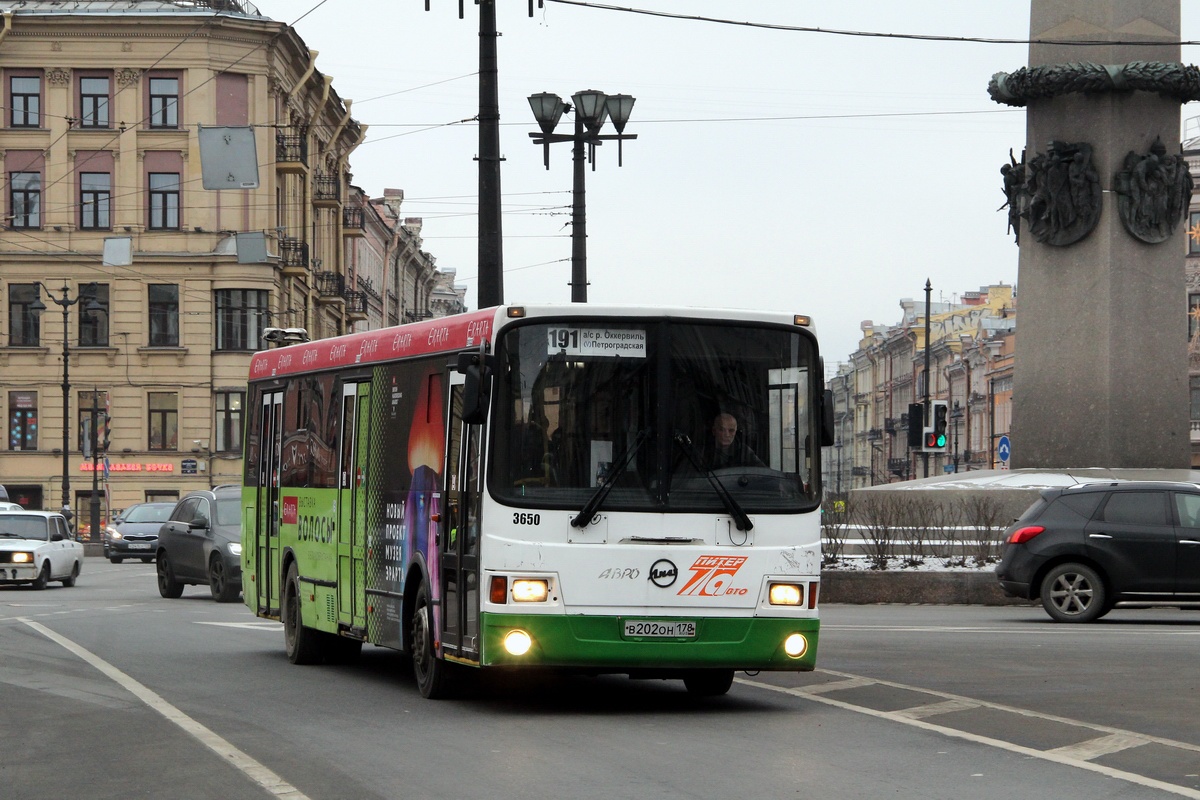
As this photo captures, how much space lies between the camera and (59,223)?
67375 mm

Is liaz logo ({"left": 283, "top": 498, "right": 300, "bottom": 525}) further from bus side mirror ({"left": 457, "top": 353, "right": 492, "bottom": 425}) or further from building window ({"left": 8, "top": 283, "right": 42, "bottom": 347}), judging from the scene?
building window ({"left": 8, "top": 283, "right": 42, "bottom": 347})

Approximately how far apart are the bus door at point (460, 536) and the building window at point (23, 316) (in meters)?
58.1

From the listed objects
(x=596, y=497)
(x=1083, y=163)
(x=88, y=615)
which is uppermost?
(x=1083, y=163)

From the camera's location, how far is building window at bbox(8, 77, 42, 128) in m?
67.0

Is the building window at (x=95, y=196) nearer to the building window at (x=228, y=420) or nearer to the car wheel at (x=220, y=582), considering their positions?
the building window at (x=228, y=420)

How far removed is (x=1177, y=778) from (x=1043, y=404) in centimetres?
1883

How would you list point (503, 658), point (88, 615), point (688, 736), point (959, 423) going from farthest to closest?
point (959, 423) < point (88, 615) < point (503, 658) < point (688, 736)

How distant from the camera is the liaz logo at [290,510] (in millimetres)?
16391

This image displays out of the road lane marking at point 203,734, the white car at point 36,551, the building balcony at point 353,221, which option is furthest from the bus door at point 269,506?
the building balcony at point 353,221

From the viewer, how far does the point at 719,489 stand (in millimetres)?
11945

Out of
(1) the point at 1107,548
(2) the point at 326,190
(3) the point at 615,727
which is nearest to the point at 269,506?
(3) the point at 615,727

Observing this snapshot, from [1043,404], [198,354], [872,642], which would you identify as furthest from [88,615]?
[198,354]

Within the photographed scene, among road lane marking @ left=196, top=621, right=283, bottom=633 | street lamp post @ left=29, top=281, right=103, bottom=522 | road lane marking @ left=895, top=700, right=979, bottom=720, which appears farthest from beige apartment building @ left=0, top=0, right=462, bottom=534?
road lane marking @ left=895, top=700, right=979, bottom=720

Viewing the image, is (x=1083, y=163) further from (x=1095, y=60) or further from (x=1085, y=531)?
(x=1085, y=531)
